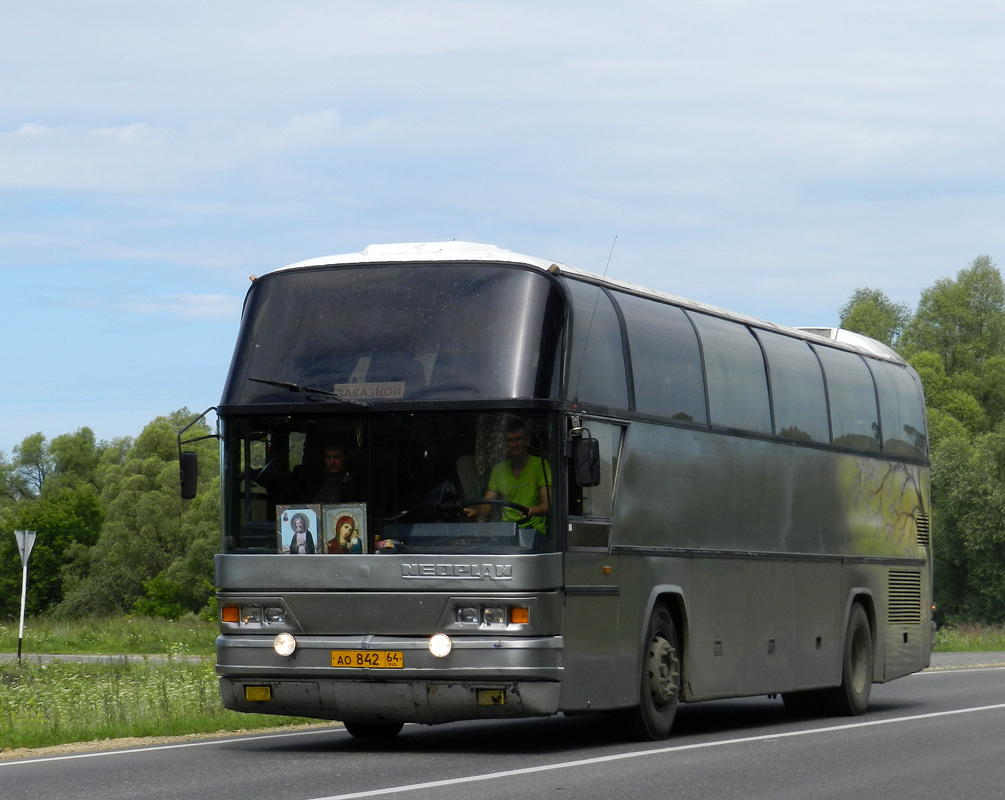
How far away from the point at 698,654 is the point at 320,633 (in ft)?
12.8

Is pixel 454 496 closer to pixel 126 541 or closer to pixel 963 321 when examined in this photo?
pixel 963 321

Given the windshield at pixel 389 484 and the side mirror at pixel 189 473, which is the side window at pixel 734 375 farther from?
the side mirror at pixel 189 473

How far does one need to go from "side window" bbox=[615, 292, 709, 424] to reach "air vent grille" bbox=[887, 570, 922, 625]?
593 centimetres

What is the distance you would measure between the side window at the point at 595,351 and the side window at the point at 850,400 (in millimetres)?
5488

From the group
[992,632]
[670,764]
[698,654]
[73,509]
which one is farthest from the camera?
[73,509]

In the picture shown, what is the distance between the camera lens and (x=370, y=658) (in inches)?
498

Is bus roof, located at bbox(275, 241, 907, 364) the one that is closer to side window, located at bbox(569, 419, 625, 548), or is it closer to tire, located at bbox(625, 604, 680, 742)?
side window, located at bbox(569, 419, 625, 548)

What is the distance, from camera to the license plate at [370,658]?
1259 centimetres

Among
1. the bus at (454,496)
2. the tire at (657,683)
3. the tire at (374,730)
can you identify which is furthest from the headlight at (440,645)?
the tire at (374,730)

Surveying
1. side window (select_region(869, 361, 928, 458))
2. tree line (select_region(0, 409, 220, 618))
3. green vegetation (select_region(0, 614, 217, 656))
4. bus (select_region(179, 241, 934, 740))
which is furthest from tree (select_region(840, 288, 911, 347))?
bus (select_region(179, 241, 934, 740))

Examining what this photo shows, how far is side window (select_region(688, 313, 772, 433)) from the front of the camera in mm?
16000

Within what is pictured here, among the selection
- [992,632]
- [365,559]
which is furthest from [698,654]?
[992,632]

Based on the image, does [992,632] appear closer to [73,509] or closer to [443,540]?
[443,540]

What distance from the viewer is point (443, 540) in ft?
41.4
